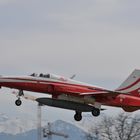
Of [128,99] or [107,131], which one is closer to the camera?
[128,99]

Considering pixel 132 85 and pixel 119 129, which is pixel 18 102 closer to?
pixel 132 85

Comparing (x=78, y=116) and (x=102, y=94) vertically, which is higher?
(x=102, y=94)

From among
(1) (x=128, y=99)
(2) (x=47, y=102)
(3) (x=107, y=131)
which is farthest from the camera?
(3) (x=107, y=131)

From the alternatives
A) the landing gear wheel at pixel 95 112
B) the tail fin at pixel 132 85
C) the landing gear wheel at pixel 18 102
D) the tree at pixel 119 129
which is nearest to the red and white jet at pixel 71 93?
the landing gear wheel at pixel 95 112

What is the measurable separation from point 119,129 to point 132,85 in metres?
20.6

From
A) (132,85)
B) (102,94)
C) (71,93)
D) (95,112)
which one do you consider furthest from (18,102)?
(132,85)

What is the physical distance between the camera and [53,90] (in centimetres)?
6072

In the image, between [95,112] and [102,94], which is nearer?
[95,112]

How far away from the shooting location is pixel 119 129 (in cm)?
8444

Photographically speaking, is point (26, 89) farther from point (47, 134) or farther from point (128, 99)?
point (47, 134)

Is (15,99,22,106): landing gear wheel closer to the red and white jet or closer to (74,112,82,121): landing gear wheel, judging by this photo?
the red and white jet

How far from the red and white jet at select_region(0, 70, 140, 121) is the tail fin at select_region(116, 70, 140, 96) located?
1004 millimetres

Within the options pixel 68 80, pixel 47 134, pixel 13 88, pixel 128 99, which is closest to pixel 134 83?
pixel 128 99

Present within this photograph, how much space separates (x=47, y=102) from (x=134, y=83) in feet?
30.7
